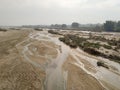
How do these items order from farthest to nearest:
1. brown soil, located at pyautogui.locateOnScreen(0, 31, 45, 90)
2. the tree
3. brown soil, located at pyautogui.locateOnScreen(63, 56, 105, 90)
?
1. the tree
2. brown soil, located at pyautogui.locateOnScreen(63, 56, 105, 90)
3. brown soil, located at pyautogui.locateOnScreen(0, 31, 45, 90)

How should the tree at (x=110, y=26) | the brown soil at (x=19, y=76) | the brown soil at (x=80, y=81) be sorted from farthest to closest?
1. the tree at (x=110, y=26)
2. the brown soil at (x=80, y=81)
3. the brown soil at (x=19, y=76)

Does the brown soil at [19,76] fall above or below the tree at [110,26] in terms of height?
above

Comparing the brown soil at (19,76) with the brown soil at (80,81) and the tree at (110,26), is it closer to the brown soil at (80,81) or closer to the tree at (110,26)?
the brown soil at (80,81)

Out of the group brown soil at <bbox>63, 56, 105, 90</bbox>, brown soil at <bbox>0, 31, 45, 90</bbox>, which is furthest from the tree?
brown soil at <bbox>0, 31, 45, 90</bbox>

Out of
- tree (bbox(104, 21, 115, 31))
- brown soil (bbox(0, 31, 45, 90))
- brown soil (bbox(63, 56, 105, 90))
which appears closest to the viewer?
brown soil (bbox(0, 31, 45, 90))

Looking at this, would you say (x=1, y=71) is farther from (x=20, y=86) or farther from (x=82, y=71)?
(x=82, y=71)

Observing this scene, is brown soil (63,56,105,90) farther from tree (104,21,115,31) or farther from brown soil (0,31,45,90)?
tree (104,21,115,31)

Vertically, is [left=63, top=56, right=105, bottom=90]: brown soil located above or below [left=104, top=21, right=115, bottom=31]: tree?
above

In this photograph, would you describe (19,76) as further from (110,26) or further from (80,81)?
(110,26)

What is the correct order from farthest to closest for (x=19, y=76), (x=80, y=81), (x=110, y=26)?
(x=110, y=26), (x=19, y=76), (x=80, y=81)

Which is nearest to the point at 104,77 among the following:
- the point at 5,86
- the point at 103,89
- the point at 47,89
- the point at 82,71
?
the point at 82,71

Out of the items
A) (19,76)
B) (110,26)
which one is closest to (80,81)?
(19,76)

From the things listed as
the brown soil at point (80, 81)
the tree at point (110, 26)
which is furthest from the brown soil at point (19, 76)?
the tree at point (110, 26)
